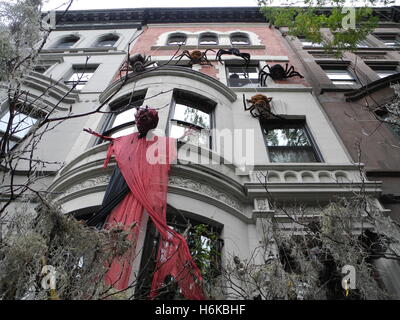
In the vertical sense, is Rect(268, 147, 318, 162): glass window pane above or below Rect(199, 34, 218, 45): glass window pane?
below

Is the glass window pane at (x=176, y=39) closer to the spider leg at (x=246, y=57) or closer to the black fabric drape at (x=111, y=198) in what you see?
the spider leg at (x=246, y=57)

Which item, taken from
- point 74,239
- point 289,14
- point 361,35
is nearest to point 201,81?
point 289,14

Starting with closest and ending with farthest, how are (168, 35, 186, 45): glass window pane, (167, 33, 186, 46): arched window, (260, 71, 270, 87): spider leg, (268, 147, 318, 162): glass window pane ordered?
(268, 147, 318, 162): glass window pane
(260, 71, 270, 87): spider leg
(168, 35, 186, 45): glass window pane
(167, 33, 186, 46): arched window

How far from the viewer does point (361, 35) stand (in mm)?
9289

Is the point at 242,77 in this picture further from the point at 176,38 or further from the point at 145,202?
the point at 145,202

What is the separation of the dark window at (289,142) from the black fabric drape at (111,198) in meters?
4.66

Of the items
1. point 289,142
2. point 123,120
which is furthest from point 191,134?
point 289,142

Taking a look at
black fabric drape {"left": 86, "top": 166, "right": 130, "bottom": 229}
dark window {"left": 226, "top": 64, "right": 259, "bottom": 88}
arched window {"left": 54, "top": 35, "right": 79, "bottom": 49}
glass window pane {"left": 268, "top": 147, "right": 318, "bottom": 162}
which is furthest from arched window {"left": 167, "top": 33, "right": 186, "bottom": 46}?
black fabric drape {"left": 86, "top": 166, "right": 130, "bottom": 229}

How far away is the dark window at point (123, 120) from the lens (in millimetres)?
8234

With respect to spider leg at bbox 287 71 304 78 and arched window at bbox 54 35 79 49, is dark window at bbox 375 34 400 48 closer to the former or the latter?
spider leg at bbox 287 71 304 78

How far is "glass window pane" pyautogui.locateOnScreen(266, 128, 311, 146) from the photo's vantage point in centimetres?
914

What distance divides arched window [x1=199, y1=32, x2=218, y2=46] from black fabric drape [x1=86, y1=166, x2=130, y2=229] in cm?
1386

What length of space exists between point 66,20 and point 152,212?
68.5ft

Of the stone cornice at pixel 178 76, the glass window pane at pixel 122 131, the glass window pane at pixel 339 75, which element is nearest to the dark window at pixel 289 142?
the stone cornice at pixel 178 76
